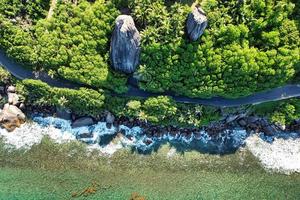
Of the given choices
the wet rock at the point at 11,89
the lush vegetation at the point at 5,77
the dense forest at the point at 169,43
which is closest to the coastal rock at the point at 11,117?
the wet rock at the point at 11,89

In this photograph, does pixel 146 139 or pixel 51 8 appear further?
pixel 146 139

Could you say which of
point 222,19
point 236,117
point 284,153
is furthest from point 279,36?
point 284,153

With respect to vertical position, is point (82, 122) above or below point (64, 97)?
below

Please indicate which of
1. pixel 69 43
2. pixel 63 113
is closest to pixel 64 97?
pixel 63 113

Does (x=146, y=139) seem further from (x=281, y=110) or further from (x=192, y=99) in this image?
(x=281, y=110)

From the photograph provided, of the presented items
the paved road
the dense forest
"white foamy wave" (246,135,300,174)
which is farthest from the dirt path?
"white foamy wave" (246,135,300,174)

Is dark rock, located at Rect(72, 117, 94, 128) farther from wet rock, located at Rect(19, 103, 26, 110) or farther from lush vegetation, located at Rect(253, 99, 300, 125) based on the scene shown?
lush vegetation, located at Rect(253, 99, 300, 125)
